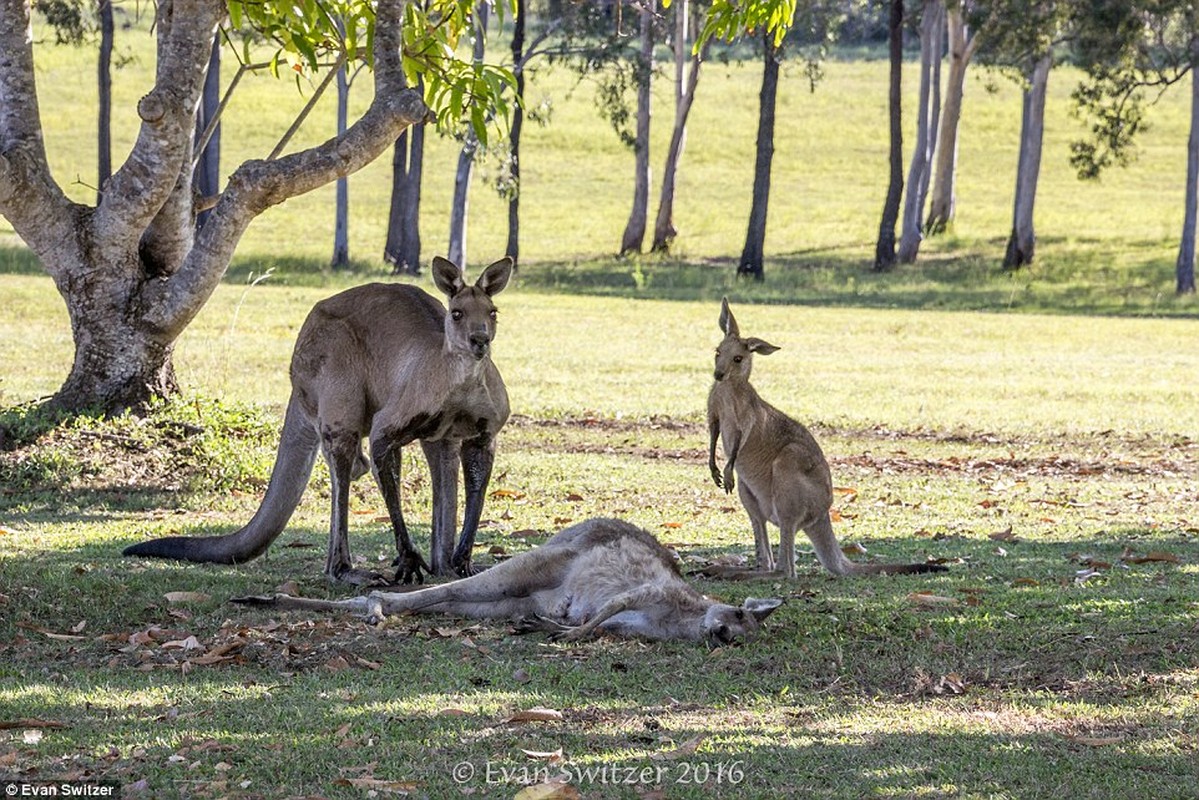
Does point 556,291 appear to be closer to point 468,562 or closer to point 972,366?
point 972,366

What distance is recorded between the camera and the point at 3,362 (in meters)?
19.7

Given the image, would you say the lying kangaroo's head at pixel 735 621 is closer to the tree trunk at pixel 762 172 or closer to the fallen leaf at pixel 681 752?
the fallen leaf at pixel 681 752

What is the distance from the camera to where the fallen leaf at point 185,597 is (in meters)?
7.75

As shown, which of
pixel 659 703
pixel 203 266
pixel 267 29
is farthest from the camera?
pixel 203 266

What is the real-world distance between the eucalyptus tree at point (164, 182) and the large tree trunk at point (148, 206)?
1 centimetres

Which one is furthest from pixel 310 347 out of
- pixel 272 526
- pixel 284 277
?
pixel 284 277

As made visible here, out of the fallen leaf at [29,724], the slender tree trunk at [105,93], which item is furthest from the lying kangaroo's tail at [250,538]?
the slender tree trunk at [105,93]

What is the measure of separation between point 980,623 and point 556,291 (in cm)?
2884

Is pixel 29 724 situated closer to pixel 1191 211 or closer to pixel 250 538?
pixel 250 538

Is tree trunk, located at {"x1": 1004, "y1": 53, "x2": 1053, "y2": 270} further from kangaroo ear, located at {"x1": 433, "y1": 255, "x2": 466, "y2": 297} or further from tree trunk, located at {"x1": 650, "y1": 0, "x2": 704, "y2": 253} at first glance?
kangaroo ear, located at {"x1": 433, "y1": 255, "x2": 466, "y2": 297}

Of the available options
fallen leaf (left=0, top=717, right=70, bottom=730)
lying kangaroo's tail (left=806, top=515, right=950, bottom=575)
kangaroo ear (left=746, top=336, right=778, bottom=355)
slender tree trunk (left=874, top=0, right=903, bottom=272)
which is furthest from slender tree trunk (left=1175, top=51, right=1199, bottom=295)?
fallen leaf (left=0, top=717, right=70, bottom=730)

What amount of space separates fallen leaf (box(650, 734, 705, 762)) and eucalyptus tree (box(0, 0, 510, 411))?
5808mm

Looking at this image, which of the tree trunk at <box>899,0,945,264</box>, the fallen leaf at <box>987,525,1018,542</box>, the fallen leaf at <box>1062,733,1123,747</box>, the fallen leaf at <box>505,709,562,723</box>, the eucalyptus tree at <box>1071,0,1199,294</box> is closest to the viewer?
the fallen leaf at <box>1062,733,1123,747</box>

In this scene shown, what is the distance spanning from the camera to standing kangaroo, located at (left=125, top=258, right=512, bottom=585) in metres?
8.25
